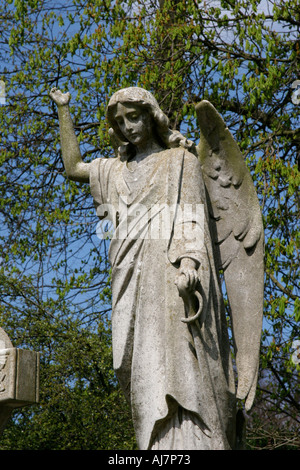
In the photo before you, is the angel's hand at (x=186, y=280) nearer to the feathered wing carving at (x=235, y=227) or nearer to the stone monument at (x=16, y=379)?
the feathered wing carving at (x=235, y=227)

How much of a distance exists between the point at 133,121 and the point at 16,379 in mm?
2002

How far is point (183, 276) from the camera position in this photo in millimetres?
5410

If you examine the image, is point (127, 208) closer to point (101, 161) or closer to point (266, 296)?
point (101, 161)

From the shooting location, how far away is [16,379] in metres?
6.77

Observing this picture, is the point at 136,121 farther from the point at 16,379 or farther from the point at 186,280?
the point at 16,379

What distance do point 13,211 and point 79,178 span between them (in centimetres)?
596

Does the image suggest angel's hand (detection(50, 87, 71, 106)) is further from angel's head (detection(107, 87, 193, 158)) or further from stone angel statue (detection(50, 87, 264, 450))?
angel's head (detection(107, 87, 193, 158))

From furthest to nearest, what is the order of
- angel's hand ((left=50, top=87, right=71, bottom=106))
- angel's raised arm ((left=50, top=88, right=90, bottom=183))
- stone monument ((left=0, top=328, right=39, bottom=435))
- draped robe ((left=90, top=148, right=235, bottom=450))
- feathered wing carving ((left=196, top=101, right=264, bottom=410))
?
1. stone monument ((left=0, top=328, right=39, bottom=435))
2. angel's hand ((left=50, top=87, right=71, bottom=106))
3. angel's raised arm ((left=50, top=88, right=90, bottom=183))
4. feathered wing carving ((left=196, top=101, right=264, bottom=410))
5. draped robe ((left=90, top=148, right=235, bottom=450))

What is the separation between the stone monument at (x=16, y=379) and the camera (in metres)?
6.74

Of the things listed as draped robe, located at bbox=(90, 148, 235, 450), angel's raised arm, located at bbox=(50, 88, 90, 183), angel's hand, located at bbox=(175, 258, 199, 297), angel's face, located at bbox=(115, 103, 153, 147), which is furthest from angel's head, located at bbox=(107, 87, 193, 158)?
angel's hand, located at bbox=(175, 258, 199, 297)

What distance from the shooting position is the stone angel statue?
210 inches

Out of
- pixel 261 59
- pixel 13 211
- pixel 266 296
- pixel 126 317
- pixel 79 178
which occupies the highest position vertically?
pixel 261 59

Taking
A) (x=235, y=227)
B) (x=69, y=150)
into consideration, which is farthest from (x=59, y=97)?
(x=235, y=227)
